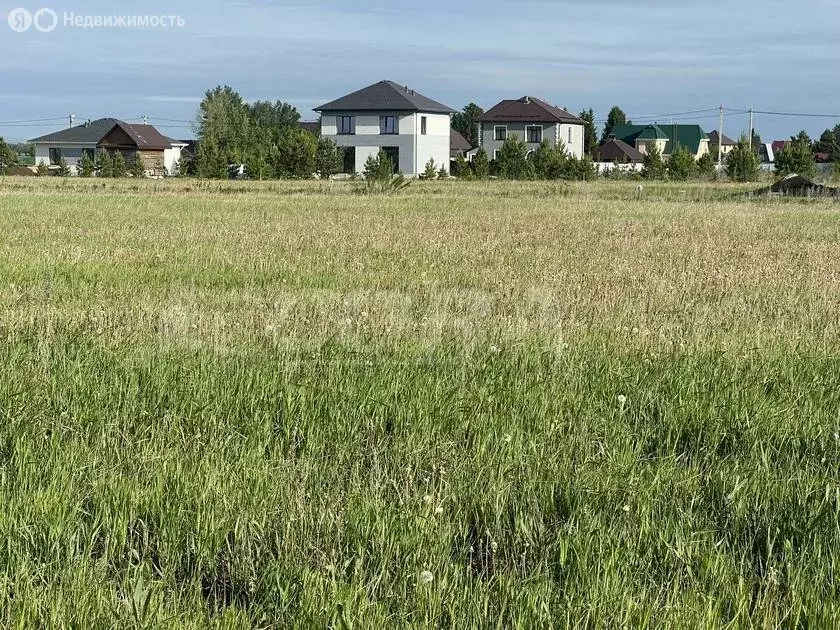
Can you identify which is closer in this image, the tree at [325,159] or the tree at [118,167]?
the tree at [118,167]

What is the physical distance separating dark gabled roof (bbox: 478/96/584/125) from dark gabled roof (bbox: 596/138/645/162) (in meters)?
13.4

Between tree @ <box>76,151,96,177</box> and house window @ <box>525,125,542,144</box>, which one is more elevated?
house window @ <box>525,125,542,144</box>

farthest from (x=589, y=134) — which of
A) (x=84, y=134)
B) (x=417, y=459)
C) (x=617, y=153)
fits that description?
(x=417, y=459)

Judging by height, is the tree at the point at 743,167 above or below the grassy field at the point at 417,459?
above

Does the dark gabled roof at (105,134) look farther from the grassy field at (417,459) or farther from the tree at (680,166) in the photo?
the grassy field at (417,459)

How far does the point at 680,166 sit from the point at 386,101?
34064mm

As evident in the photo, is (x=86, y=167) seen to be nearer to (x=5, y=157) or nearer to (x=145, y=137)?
(x=5, y=157)

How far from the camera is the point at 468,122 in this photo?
158250 mm

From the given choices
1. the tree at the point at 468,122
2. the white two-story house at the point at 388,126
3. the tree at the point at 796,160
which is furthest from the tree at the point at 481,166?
the tree at the point at 468,122

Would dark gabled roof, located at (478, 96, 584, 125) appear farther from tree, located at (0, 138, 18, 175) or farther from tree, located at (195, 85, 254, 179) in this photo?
tree, located at (0, 138, 18, 175)

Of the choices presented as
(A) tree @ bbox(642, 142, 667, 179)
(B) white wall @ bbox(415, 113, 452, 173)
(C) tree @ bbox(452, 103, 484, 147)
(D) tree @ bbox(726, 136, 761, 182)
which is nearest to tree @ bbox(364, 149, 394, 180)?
(A) tree @ bbox(642, 142, 667, 179)

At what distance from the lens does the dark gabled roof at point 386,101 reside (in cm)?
9769

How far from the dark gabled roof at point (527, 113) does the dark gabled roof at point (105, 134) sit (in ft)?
119

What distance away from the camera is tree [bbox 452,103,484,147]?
156 metres
